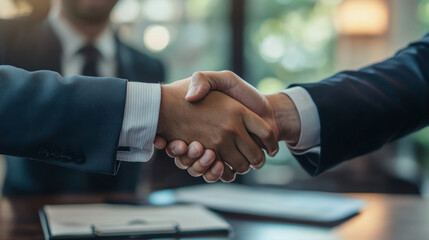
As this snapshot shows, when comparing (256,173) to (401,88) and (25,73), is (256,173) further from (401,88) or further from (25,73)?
(25,73)

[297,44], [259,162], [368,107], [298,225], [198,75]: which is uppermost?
[198,75]

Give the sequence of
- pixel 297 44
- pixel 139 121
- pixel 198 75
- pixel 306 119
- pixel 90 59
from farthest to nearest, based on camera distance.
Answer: pixel 297 44 → pixel 90 59 → pixel 306 119 → pixel 198 75 → pixel 139 121

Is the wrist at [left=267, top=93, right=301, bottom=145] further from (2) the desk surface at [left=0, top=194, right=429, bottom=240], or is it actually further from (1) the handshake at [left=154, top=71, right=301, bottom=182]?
(2) the desk surface at [left=0, top=194, right=429, bottom=240]

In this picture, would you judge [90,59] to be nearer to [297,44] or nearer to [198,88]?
[198,88]

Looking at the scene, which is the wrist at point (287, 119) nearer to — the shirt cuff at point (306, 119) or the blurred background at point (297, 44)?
the shirt cuff at point (306, 119)

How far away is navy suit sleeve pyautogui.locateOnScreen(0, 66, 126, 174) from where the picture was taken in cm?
108

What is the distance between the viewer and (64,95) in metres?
A: 1.12

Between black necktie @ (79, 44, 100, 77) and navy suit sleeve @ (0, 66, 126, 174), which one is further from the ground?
navy suit sleeve @ (0, 66, 126, 174)

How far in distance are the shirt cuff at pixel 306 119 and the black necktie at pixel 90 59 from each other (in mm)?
1191

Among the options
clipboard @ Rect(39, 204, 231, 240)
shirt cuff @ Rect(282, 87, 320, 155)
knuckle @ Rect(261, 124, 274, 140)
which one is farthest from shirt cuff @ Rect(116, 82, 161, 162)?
shirt cuff @ Rect(282, 87, 320, 155)

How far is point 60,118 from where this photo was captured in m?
1.11

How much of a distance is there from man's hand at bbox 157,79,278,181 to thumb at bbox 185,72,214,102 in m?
0.02

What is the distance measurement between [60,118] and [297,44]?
3.78m

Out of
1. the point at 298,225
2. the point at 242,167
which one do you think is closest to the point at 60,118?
the point at 242,167
